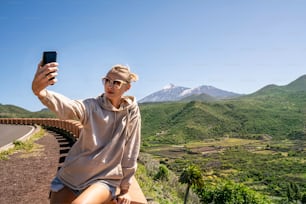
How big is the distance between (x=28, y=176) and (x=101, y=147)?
5.48 m

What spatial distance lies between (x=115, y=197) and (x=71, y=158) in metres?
0.48

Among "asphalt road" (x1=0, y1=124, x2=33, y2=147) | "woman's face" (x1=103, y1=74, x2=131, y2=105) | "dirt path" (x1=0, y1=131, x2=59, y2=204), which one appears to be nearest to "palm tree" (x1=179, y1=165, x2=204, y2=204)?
"asphalt road" (x1=0, y1=124, x2=33, y2=147)

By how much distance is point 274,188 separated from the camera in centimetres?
7944

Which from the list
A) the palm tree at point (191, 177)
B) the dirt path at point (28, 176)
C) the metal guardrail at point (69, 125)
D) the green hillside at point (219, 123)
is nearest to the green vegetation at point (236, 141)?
the green hillside at point (219, 123)

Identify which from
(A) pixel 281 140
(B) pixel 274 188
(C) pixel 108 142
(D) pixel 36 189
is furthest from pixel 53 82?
(A) pixel 281 140

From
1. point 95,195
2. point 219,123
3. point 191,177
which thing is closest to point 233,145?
point 219,123

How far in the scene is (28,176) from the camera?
300 inches

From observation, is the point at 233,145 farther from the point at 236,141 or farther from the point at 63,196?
the point at 63,196

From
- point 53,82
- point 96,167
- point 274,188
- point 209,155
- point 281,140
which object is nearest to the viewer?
point 53,82

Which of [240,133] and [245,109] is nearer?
[240,133]

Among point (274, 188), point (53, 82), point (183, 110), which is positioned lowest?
point (274, 188)

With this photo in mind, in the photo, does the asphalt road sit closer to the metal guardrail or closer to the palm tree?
the metal guardrail

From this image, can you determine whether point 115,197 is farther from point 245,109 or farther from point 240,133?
point 245,109

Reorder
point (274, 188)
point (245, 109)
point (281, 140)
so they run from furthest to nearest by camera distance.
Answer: point (245, 109) → point (281, 140) → point (274, 188)
